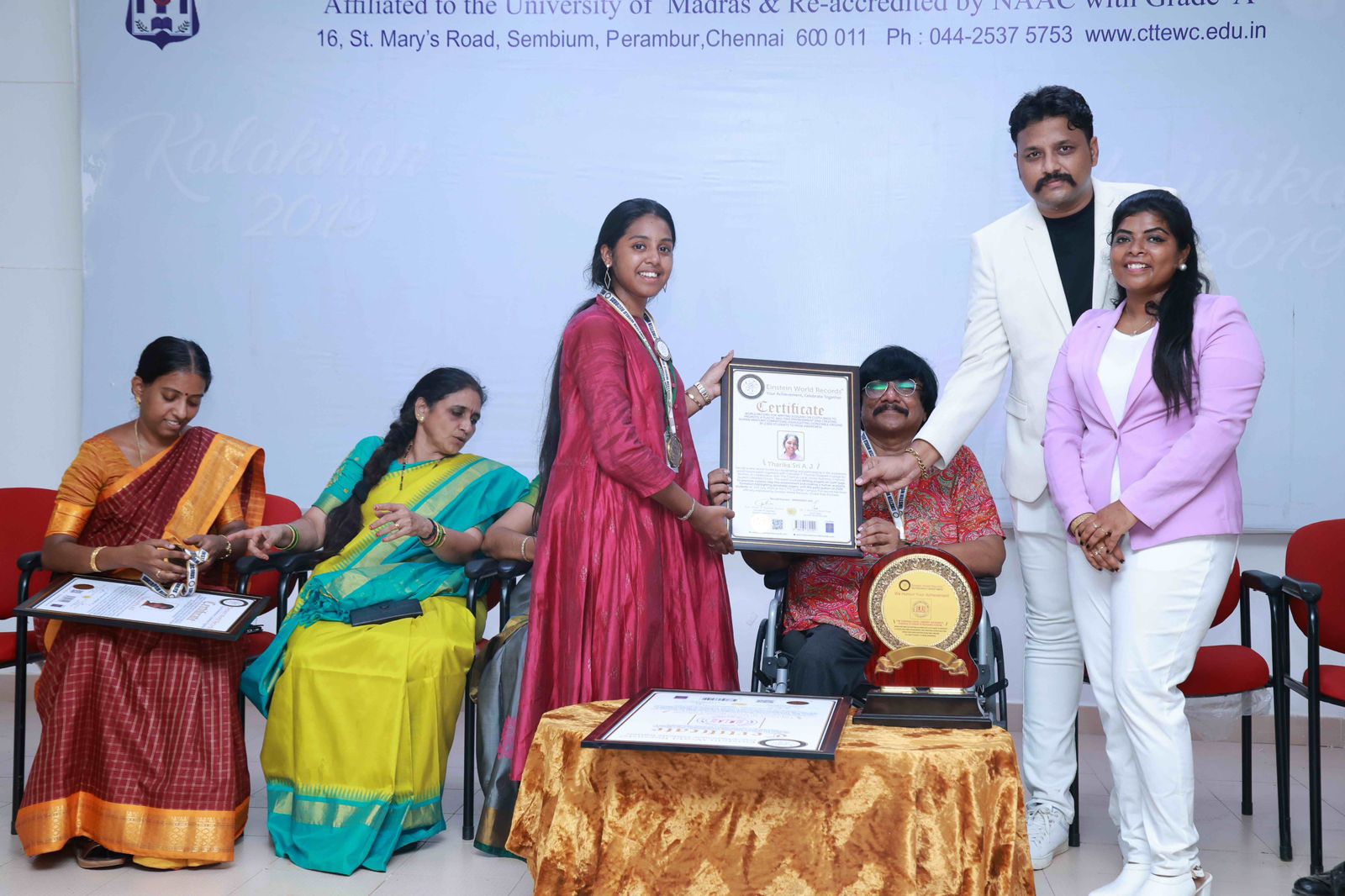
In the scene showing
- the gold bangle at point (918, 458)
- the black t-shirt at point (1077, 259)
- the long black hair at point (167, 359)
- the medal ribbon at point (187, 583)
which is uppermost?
the black t-shirt at point (1077, 259)

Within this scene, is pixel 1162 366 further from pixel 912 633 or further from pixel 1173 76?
pixel 1173 76

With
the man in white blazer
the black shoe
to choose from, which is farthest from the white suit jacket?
the black shoe

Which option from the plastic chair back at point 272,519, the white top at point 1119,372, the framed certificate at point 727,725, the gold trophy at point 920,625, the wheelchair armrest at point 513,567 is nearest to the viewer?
the framed certificate at point 727,725

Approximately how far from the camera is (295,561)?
327 centimetres

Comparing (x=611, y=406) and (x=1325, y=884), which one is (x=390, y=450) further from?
(x=1325, y=884)

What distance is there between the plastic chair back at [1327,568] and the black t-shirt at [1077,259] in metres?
1.04

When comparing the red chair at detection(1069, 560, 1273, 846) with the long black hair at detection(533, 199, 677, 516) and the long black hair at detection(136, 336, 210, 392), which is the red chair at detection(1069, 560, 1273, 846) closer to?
the long black hair at detection(533, 199, 677, 516)

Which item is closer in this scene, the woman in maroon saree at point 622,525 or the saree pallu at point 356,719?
the woman in maroon saree at point 622,525

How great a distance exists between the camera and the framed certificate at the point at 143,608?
9.30 feet

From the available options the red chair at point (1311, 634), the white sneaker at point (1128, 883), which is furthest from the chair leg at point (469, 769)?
the red chair at point (1311, 634)

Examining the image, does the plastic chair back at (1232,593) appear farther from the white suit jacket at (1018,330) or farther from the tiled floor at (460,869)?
the white suit jacket at (1018,330)

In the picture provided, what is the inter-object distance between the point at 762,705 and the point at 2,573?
2.59m

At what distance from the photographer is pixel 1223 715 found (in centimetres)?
317

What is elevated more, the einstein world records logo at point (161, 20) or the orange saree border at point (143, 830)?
the einstein world records logo at point (161, 20)
